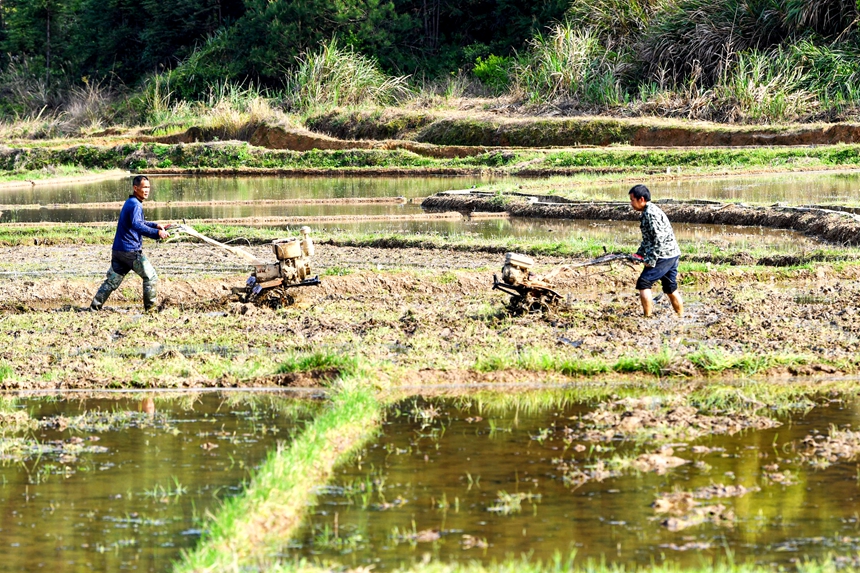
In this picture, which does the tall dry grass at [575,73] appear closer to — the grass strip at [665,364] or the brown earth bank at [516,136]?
the brown earth bank at [516,136]

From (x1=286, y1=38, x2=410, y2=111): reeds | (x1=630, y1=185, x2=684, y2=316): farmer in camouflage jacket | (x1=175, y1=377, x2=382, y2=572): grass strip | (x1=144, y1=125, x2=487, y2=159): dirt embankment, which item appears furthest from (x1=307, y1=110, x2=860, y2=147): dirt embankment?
(x1=175, y1=377, x2=382, y2=572): grass strip

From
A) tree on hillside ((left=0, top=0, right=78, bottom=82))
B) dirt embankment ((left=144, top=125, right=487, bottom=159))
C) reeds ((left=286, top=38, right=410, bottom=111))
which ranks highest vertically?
tree on hillside ((left=0, top=0, right=78, bottom=82))

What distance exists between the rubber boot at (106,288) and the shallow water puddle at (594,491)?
4872mm

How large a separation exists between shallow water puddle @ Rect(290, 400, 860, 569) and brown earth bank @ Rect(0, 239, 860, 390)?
119 cm

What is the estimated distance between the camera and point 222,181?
2806 centimetres

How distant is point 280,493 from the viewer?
16.7ft

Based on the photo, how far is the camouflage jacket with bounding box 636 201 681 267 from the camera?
9312 mm

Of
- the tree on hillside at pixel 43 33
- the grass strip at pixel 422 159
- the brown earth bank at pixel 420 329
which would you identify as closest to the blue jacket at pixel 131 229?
the brown earth bank at pixel 420 329

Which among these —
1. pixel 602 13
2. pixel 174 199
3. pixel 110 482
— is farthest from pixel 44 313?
pixel 602 13

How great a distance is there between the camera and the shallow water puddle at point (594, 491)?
15.1ft

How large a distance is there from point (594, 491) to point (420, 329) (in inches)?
167

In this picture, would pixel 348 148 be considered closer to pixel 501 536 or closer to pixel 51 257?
pixel 51 257

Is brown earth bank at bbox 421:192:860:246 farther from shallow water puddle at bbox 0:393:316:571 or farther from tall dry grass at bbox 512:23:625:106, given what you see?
tall dry grass at bbox 512:23:625:106

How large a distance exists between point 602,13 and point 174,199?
→ 57.5 ft
